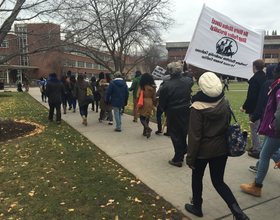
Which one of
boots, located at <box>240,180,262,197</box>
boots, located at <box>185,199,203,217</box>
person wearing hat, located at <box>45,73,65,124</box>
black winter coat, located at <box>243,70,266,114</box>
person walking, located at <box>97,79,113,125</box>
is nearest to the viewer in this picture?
boots, located at <box>185,199,203,217</box>

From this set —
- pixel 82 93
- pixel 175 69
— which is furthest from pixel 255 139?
pixel 82 93

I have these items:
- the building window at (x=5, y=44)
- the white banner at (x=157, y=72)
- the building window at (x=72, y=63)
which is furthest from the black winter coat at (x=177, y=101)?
the building window at (x=72, y=63)

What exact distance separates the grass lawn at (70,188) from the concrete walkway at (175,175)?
257 mm

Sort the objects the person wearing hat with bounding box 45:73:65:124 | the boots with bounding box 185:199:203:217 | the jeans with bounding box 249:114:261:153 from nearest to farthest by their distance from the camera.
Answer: the boots with bounding box 185:199:203:217, the jeans with bounding box 249:114:261:153, the person wearing hat with bounding box 45:73:65:124

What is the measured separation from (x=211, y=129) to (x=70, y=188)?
2.38 meters

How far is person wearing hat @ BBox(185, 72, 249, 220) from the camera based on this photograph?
7.97 feet

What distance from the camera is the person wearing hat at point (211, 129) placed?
95.6 inches

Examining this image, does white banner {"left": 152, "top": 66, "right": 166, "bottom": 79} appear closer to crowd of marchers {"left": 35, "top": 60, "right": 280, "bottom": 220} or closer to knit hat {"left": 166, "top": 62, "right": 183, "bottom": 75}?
crowd of marchers {"left": 35, "top": 60, "right": 280, "bottom": 220}

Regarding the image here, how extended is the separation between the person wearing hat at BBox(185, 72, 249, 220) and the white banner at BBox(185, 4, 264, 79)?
225 cm

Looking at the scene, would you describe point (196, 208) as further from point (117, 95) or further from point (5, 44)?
point (5, 44)

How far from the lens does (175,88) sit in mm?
4207

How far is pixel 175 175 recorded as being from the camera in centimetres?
408

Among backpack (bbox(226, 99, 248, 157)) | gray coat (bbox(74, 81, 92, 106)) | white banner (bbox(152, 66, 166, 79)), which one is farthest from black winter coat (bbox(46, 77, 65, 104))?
backpack (bbox(226, 99, 248, 157))

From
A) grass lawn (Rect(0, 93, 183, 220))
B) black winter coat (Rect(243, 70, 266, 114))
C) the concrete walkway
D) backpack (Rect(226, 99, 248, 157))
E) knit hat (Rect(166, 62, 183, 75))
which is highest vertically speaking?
knit hat (Rect(166, 62, 183, 75))
